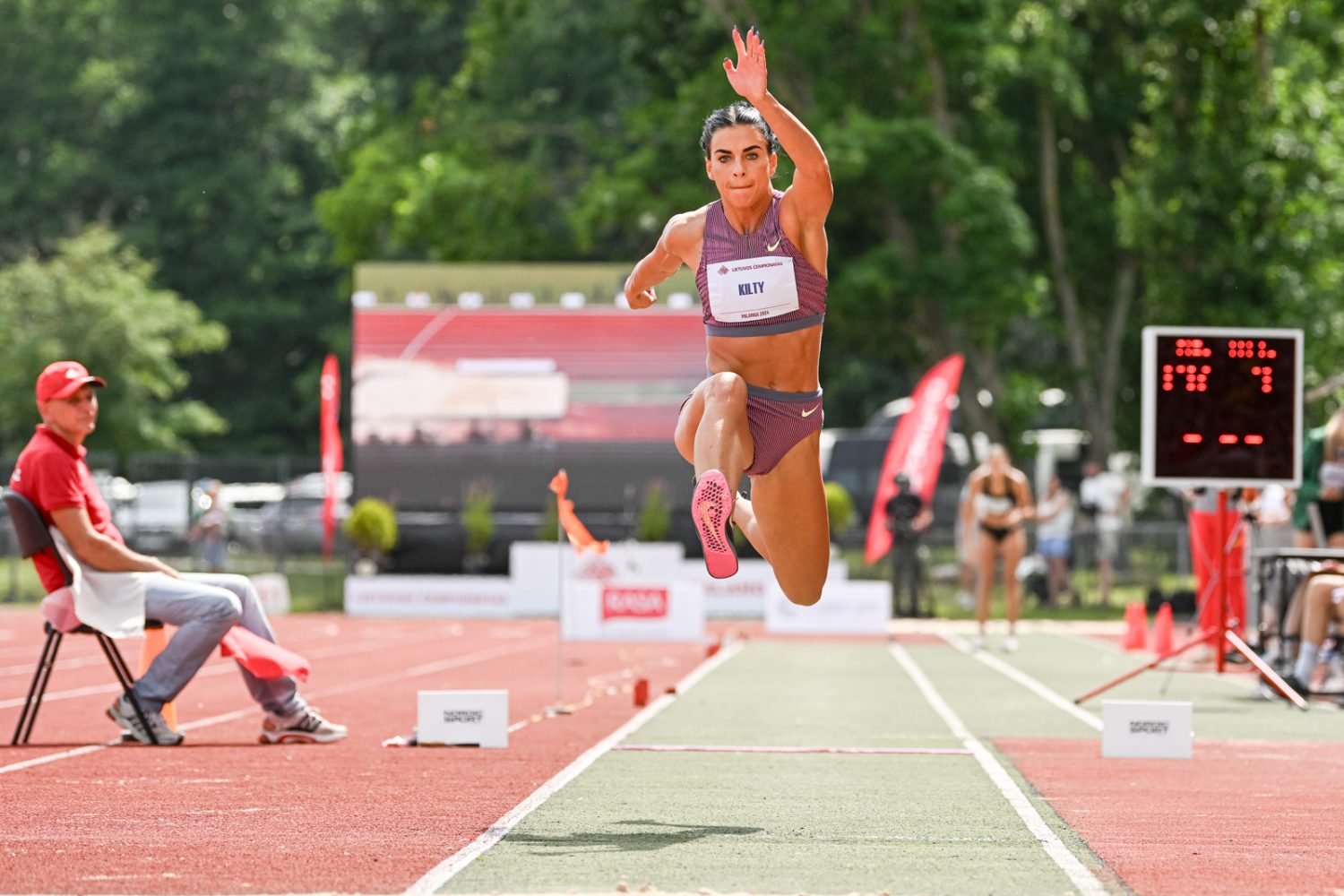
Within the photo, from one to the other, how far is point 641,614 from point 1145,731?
12982 mm

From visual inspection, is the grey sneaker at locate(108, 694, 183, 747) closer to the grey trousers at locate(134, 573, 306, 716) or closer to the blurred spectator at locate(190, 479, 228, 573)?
the grey trousers at locate(134, 573, 306, 716)

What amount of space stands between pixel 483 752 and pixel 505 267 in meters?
22.1

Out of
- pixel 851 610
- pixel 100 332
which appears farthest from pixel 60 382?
pixel 100 332

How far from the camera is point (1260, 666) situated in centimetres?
1249

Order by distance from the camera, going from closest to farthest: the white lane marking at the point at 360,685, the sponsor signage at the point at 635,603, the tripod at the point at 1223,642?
the white lane marking at the point at 360,685 < the tripod at the point at 1223,642 < the sponsor signage at the point at 635,603

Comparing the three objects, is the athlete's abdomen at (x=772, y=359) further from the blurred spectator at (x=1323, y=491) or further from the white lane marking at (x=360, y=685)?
the blurred spectator at (x=1323, y=491)

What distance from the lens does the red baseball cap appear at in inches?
411

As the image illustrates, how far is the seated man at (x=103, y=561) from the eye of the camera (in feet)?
34.1

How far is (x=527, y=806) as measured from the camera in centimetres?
813

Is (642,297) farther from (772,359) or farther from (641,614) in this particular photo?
(641,614)

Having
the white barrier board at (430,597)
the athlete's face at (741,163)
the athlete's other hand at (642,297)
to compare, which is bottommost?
the white barrier board at (430,597)

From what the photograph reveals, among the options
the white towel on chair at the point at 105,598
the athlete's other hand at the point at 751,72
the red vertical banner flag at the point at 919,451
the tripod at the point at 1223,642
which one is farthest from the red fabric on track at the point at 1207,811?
the red vertical banner flag at the point at 919,451

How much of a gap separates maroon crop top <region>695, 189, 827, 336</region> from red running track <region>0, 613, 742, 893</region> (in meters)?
2.04

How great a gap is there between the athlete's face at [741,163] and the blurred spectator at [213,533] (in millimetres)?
24746
